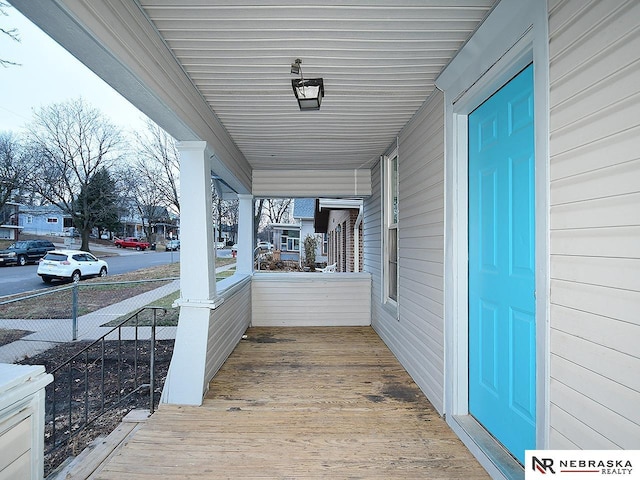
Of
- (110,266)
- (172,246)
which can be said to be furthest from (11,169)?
(172,246)

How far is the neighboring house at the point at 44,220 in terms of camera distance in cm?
525

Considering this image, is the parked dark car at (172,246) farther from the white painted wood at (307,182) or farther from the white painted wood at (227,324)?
the white painted wood at (227,324)

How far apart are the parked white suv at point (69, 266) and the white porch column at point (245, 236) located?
3289 millimetres

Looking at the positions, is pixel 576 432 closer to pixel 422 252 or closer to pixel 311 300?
pixel 422 252

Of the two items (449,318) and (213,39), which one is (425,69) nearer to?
(213,39)

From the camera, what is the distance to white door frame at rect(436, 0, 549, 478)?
4.82 ft

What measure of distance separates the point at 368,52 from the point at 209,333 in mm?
2632

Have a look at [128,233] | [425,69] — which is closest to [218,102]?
[425,69]

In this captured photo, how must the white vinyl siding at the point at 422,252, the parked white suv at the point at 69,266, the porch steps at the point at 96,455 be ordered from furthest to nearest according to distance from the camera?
the parked white suv at the point at 69,266 < the white vinyl siding at the point at 422,252 < the porch steps at the point at 96,455

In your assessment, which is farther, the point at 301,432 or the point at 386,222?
the point at 386,222

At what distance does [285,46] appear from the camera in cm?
213

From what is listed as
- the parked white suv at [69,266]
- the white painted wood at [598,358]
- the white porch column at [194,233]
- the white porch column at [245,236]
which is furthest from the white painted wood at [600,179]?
the parked white suv at [69,266]

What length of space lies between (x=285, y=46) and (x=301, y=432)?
2643 mm

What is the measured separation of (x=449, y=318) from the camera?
2.45 metres
